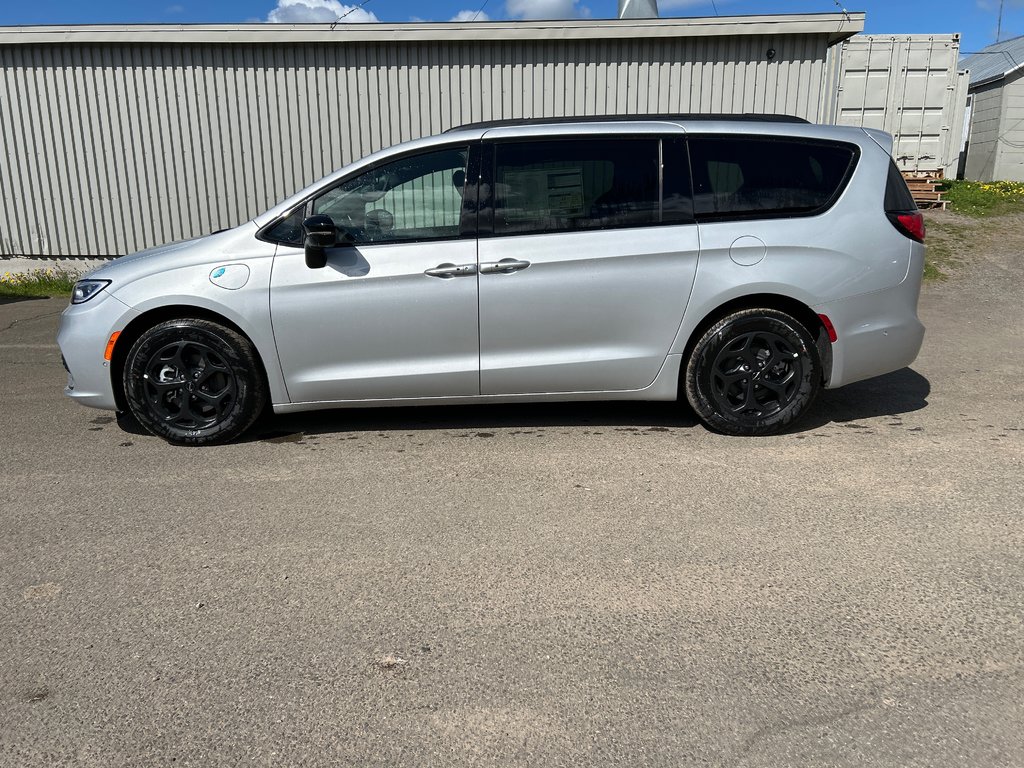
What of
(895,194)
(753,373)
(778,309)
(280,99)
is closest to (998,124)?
(280,99)

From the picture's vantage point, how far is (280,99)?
1059 cm

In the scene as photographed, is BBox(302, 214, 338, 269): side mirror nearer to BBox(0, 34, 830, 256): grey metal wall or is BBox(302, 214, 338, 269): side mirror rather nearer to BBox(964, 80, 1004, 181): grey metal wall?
BBox(0, 34, 830, 256): grey metal wall

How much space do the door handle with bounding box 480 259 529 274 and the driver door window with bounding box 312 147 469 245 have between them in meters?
0.28

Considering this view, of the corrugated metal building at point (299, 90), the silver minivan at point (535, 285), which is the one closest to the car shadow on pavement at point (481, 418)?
the silver minivan at point (535, 285)

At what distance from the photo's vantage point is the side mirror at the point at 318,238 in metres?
4.50

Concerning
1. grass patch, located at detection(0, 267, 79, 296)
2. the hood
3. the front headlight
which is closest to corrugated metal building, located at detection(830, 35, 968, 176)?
the hood

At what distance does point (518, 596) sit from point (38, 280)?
10699 mm

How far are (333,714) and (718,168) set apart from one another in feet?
12.2

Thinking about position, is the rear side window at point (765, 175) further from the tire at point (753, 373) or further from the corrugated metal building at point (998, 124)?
the corrugated metal building at point (998, 124)

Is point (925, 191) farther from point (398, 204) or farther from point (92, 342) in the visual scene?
point (92, 342)

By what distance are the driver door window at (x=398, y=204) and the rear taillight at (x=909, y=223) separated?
8.47 feet

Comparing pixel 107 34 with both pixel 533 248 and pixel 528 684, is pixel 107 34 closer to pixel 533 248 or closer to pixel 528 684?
pixel 533 248

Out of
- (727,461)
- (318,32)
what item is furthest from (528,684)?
(318,32)

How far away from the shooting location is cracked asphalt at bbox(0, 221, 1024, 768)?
2.34 meters
